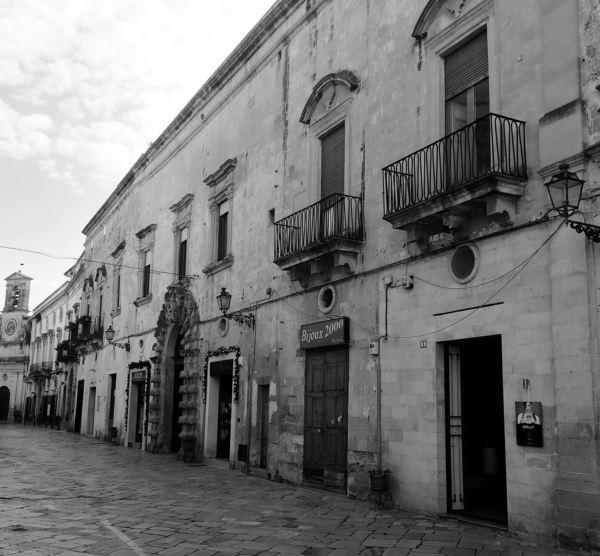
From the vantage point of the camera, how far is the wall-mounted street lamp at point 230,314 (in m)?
15.2

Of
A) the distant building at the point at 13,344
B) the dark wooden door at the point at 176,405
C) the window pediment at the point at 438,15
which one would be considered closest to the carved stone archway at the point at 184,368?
the dark wooden door at the point at 176,405

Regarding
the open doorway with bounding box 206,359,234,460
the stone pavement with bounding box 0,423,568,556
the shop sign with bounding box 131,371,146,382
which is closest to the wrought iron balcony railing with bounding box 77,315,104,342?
the shop sign with bounding box 131,371,146,382

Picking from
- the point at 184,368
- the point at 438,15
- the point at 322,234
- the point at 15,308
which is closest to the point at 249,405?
the point at 184,368

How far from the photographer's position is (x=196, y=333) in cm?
1867

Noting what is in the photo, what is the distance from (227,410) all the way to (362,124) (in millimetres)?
8450

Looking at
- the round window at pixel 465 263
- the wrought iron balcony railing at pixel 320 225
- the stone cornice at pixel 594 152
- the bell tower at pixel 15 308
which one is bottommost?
the round window at pixel 465 263

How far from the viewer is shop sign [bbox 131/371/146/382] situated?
22647mm

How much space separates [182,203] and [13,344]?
2091 inches

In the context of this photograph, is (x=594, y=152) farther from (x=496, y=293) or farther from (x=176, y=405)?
(x=176, y=405)

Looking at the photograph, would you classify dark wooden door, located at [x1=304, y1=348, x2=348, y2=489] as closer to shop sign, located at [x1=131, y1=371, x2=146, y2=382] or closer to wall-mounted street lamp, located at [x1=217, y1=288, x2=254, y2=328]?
wall-mounted street lamp, located at [x1=217, y1=288, x2=254, y2=328]

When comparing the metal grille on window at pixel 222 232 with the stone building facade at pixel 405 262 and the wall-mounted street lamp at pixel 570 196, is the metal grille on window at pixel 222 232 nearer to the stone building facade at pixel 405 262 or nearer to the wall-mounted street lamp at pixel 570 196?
the stone building facade at pixel 405 262

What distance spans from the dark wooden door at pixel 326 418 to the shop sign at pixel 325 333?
0.20 metres

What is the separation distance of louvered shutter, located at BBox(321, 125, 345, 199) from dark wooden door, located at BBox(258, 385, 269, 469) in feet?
14.9

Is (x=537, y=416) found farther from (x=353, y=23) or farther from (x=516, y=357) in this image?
(x=353, y=23)
